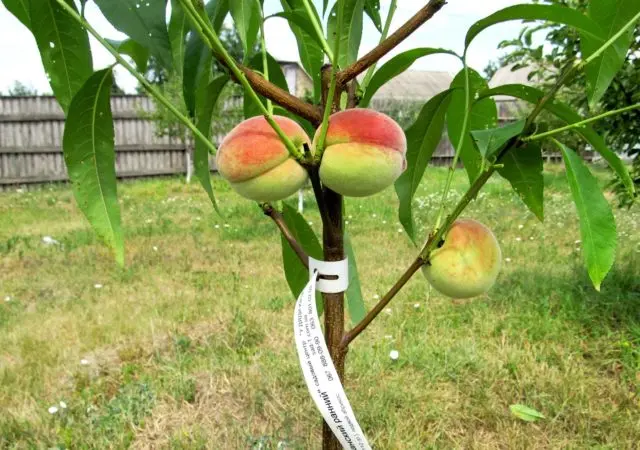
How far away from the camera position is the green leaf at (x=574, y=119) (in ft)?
1.83

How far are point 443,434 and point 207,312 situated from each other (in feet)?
4.36

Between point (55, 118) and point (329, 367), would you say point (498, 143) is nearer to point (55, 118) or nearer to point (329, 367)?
point (329, 367)

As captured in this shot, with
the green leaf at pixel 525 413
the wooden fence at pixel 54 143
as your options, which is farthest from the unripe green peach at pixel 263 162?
the wooden fence at pixel 54 143

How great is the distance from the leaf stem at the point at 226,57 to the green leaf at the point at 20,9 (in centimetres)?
19

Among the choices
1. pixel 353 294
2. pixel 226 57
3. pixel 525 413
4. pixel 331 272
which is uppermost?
pixel 226 57

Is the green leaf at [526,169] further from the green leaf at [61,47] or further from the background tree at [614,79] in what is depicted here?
the background tree at [614,79]

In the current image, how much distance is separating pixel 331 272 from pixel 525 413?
142cm

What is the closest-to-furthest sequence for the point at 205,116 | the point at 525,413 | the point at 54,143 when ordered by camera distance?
the point at 205,116, the point at 525,413, the point at 54,143

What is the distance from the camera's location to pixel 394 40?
0.51 metres

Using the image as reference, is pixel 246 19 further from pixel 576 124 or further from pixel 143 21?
pixel 576 124

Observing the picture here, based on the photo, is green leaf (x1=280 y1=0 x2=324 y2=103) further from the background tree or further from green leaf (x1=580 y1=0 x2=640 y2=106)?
the background tree

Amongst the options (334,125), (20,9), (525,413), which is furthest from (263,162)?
(525,413)

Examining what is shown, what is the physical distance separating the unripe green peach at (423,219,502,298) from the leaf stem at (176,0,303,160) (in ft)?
0.61

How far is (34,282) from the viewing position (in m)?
3.30
